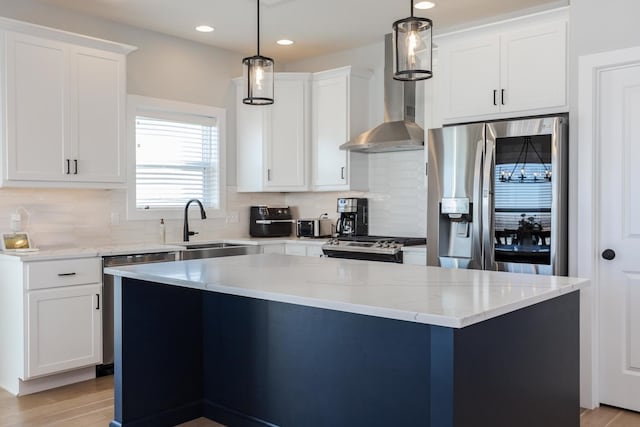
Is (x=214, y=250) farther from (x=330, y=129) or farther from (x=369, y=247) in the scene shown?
(x=330, y=129)

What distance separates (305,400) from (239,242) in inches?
107

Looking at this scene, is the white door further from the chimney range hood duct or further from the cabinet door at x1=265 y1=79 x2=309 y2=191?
the cabinet door at x1=265 y1=79 x2=309 y2=191

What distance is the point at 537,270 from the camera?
3.70 meters

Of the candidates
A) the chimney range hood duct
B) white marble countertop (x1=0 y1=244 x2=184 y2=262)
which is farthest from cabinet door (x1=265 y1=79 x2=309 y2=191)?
white marble countertop (x1=0 y1=244 x2=184 y2=262)

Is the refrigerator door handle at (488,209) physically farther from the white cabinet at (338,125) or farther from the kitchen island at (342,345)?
the white cabinet at (338,125)

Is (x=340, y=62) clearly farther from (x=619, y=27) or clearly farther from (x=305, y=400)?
(x=305, y=400)

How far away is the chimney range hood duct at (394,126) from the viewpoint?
191 inches

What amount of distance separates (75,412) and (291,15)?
328cm

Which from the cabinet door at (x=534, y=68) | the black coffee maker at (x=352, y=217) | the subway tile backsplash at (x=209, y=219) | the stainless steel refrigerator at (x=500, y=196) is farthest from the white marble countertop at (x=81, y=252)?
the cabinet door at (x=534, y=68)

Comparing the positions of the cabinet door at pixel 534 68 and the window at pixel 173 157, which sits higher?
the cabinet door at pixel 534 68

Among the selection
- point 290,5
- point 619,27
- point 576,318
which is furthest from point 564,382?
point 290,5

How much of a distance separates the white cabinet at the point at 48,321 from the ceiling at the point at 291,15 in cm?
201

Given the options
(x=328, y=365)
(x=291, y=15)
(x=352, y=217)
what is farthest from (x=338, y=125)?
(x=328, y=365)

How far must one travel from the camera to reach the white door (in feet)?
11.4
